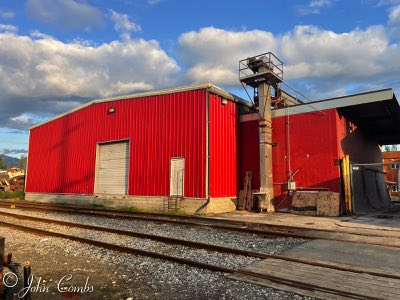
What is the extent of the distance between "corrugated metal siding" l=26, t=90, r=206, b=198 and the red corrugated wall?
3.92 metres

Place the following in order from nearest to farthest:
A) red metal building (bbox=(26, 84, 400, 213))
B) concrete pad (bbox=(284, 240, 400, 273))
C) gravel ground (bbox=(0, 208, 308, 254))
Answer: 1. concrete pad (bbox=(284, 240, 400, 273))
2. gravel ground (bbox=(0, 208, 308, 254))
3. red metal building (bbox=(26, 84, 400, 213))

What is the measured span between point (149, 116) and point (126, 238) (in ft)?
37.4

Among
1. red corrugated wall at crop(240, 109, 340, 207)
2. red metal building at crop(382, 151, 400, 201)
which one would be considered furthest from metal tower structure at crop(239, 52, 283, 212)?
red metal building at crop(382, 151, 400, 201)

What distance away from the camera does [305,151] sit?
1872 cm

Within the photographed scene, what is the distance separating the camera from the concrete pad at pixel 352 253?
286 inches

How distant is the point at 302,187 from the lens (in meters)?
18.6

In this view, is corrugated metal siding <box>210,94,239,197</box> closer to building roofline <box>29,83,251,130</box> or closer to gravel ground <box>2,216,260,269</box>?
building roofline <box>29,83,251,130</box>

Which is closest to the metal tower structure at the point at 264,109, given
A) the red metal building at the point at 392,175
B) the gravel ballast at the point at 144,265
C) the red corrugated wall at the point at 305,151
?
the red corrugated wall at the point at 305,151

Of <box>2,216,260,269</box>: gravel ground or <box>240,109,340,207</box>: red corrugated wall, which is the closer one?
<box>2,216,260,269</box>: gravel ground

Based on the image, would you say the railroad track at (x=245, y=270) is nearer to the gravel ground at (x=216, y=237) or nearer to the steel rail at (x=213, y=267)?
the steel rail at (x=213, y=267)

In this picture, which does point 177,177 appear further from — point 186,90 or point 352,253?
point 352,253

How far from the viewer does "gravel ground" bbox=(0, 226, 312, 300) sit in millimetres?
5516

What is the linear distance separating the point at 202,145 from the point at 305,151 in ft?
18.5

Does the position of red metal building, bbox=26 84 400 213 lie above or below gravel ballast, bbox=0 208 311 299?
above
